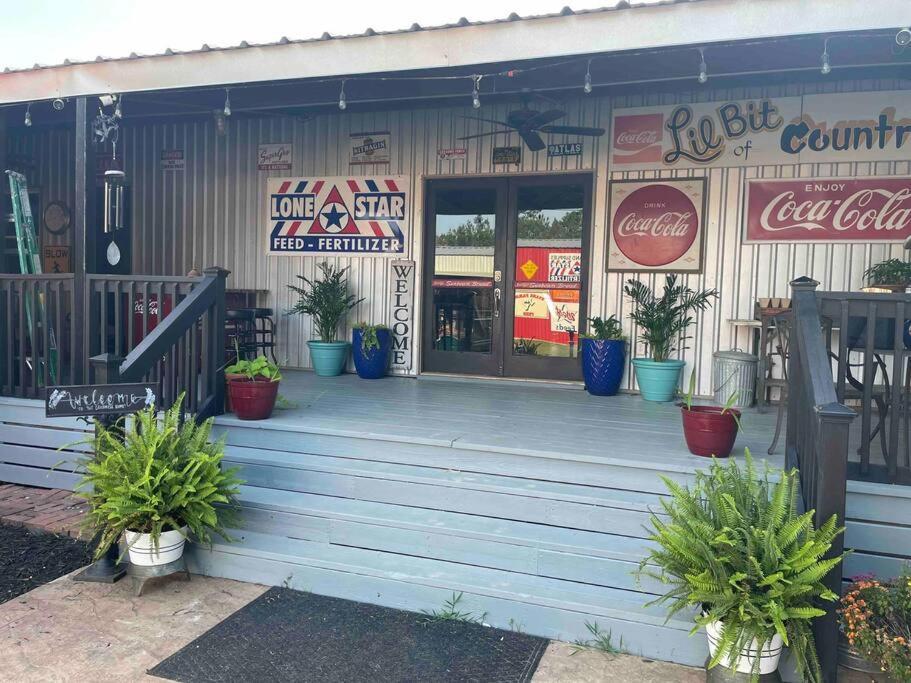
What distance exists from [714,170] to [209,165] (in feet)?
15.8

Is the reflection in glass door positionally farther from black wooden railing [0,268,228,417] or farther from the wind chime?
the wind chime

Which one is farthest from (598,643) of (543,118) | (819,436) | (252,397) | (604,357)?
(543,118)

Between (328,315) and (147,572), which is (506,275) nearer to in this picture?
(328,315)

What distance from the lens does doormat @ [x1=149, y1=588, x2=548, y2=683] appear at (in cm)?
262

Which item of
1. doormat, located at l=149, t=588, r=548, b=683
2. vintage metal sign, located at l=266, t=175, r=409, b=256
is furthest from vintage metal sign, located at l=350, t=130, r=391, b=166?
doormat, located at l=149, t=588, r=548, b=683

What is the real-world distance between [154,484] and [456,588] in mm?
1431

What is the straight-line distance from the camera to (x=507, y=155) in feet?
20.0

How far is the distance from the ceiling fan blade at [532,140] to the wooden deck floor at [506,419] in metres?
1.96

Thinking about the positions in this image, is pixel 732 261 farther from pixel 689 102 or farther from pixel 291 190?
pixel 291 190

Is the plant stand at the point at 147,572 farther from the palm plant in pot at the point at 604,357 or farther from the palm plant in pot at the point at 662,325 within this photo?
the palm plant in pot at the point at 662,325

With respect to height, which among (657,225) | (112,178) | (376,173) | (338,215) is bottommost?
(657,225)

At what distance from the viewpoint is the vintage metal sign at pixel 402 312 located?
21.3 ft

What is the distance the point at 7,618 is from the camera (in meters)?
3.05

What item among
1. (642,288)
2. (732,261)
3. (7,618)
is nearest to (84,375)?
(7,618)
